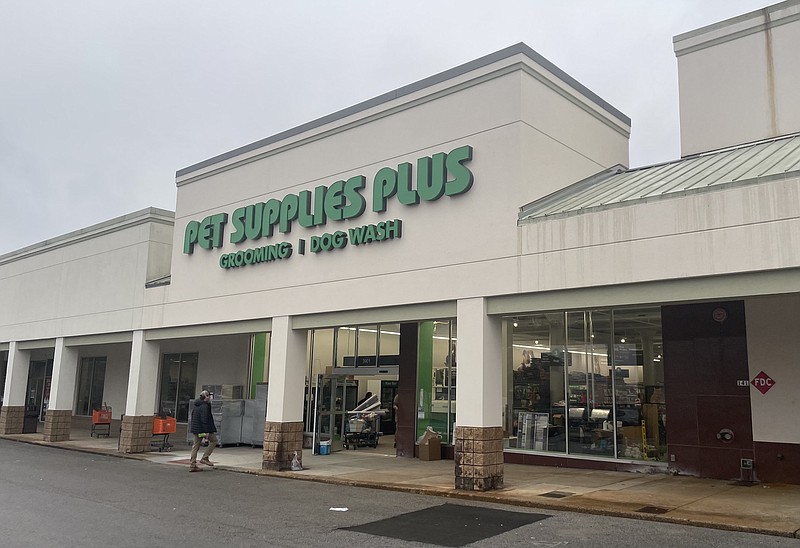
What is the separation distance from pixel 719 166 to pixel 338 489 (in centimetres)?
941

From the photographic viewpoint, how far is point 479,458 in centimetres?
1263

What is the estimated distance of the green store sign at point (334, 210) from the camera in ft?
47.1

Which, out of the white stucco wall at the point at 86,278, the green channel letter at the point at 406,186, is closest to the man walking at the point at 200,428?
the white stucco wall at the point at 86,278

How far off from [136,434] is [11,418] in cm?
1051

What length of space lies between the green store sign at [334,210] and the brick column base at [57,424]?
9.09 m

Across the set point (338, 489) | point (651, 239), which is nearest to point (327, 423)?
point (338, 489)

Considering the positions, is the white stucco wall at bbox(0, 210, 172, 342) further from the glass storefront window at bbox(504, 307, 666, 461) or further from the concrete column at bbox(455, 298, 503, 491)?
the concrete column at bbox(455, 298, 503, 491)

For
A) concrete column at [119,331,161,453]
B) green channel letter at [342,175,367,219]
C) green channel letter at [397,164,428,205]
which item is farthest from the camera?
concrete column at [119,331,161,453]

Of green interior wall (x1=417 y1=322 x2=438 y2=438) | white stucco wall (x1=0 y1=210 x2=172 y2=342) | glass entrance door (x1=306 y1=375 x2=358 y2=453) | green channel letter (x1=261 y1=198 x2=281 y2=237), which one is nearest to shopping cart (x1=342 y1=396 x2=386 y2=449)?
glass entrance door (x1=306 y1=375 x2=358 y2=453)

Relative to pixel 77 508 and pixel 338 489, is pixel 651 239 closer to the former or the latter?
pixel 338 489

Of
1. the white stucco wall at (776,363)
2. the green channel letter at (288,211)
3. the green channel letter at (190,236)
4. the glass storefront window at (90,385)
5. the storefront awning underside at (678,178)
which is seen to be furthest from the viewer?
A: the glass storefront window at (90,385)

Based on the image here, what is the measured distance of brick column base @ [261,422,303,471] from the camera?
1652 centimetres

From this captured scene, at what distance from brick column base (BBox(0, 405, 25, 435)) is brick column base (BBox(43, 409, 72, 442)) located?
13.6 feet

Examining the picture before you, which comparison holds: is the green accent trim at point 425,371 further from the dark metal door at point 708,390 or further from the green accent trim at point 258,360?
the green accent trim at point 258,360
